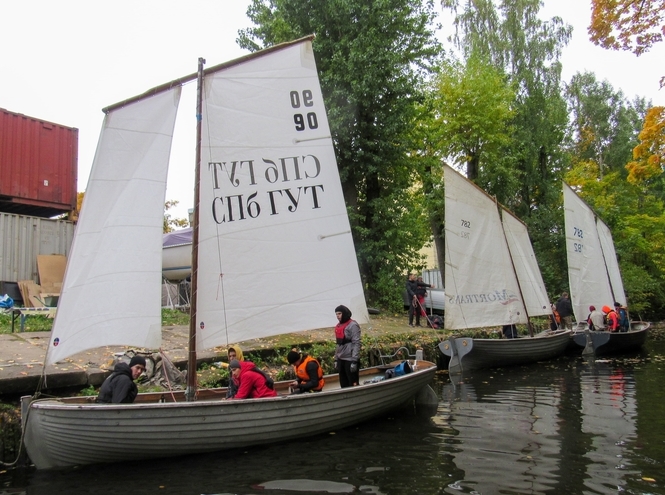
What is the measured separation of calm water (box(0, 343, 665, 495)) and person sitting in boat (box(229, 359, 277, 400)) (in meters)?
0.78

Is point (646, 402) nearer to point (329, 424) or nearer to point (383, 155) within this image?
point (329, 424)

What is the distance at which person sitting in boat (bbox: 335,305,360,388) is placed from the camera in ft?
30.6

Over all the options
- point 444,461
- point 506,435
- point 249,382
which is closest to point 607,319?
point 506,435

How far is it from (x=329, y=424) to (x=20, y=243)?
12.4m

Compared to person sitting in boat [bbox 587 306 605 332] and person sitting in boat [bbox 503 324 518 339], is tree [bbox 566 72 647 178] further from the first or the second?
person sitting in boat [bbox 503 324 518 339]

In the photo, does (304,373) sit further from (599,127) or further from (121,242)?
(599,127)

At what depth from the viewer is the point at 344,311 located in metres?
9.19

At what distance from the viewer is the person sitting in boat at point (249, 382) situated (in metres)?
8.34

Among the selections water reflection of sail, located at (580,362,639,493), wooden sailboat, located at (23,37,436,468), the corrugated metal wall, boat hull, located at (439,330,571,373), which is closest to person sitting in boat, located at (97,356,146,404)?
wooden sailboat, located at (23,37,436,468)

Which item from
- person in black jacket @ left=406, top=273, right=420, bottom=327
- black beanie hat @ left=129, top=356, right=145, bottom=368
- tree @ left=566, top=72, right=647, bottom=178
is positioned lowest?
black beanie hat @ left=129, top=356, right=145, bottom=368

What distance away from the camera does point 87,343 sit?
7.38 meters

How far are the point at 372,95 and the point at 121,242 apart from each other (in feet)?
53.0

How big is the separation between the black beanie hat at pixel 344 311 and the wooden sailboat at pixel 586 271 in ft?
46.5

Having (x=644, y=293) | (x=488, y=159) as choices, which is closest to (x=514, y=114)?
(x=488, y=159)
